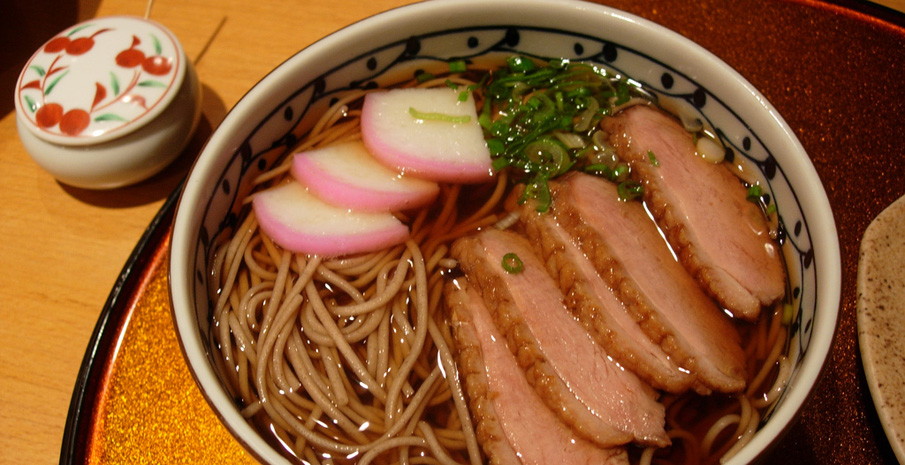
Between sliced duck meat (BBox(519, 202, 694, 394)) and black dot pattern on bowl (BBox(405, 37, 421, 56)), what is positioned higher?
black dot pattern on bowl (BBox(405, 37, 421, 56))

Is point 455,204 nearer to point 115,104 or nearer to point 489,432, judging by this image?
point 489,432

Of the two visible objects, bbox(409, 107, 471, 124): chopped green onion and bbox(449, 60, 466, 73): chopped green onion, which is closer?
bbox(409, 107, 471, 124): chopped green onion

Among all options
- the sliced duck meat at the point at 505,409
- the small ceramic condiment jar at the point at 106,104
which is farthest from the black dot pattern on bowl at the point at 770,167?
the small ceramic condiment jar at the point at 106,104

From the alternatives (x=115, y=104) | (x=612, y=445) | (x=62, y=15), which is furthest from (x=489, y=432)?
(x=62, y=15)

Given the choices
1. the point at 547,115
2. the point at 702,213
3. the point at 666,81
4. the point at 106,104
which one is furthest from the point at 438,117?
the point at 106,104

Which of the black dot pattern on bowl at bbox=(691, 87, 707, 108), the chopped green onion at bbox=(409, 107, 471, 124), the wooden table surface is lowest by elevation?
the wooden table surface

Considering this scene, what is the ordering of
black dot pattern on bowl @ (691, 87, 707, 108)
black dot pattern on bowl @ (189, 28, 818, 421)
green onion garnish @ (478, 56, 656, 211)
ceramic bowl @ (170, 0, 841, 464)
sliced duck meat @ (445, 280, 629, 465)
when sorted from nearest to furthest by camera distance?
ceramic bowl @ (170, 0, 841, 464)
sliced duck meat @ (445, 280, 629, 465)
black dot pattern on bowl @ (189, 28, 818, 421)
black dot pattern on bowl @ (691, 87, 707, 108)
green onion garnish @ (478, 56, 656, 211)

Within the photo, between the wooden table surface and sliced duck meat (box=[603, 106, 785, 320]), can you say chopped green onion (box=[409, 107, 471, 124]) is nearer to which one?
sliced duck meat (box=[603, 106, 785, 320])

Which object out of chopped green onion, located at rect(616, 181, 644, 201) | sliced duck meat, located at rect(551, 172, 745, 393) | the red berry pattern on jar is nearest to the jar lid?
the red berry pattern on jar
